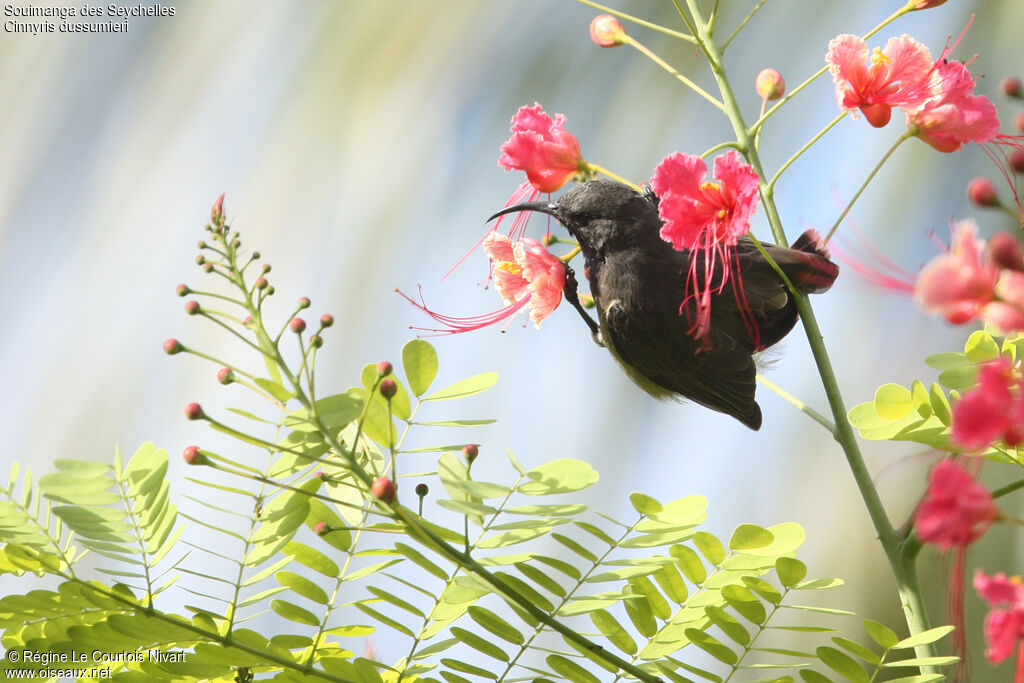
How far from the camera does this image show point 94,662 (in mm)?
603

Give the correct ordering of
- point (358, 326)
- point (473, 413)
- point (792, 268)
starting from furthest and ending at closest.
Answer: point (358, 326) → point (473, 413) → point (792, 268)

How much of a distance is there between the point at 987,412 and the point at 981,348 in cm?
44

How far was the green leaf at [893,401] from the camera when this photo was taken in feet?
2.23

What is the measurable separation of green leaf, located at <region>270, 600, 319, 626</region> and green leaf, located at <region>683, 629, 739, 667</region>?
233 millimetres

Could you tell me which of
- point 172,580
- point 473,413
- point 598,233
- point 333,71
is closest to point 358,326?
point 473,413

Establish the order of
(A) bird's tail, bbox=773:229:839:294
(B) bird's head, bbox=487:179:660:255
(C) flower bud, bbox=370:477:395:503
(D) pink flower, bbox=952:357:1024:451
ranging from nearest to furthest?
(D) pink flower, bbox=952:357:1024:451, (C) flower bud, bbox=370:477:395:503, (A) bird's tail, bbox=773:229:839:294, (B) bird's head, bbox=487:179:660:255

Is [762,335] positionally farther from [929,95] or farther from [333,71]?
[333,71]

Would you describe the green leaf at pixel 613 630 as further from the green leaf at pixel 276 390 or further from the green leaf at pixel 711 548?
the green leaf at pixel 276 390

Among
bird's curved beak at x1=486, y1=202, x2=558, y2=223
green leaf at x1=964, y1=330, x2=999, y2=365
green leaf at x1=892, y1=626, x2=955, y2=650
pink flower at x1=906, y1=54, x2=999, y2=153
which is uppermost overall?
pink flower at x1=906, y1=54, x2=999, y2=153

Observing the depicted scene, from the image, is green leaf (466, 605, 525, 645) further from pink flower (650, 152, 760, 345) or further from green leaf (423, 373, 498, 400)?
pink flower (650, 152, 760, 345)

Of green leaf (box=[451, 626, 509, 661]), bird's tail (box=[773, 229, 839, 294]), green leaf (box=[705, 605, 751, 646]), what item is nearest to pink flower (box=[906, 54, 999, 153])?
bird's tail (box=[773, 229, 839, 294])

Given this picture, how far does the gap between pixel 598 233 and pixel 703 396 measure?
0.16 meters

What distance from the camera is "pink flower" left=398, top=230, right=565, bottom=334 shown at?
0.75 m

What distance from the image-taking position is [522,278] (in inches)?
31.0
